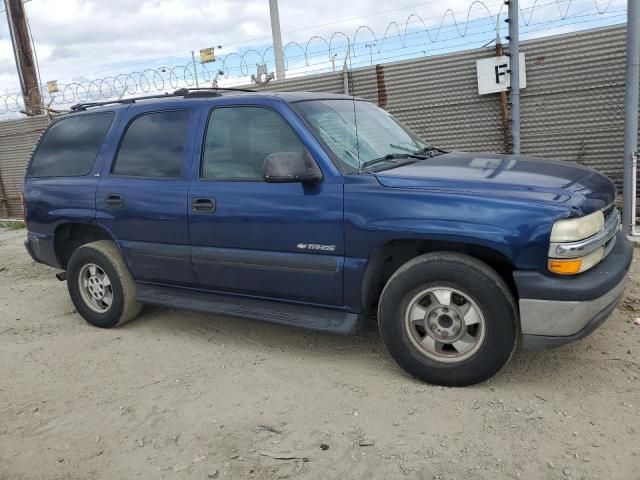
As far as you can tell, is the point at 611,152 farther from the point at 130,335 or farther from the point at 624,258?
the point at 130,335

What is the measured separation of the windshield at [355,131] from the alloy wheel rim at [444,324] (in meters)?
0.95

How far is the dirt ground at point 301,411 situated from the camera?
280 cm

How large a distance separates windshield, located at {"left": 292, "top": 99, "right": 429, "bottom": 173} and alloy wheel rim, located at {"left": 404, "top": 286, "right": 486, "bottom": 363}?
95cm

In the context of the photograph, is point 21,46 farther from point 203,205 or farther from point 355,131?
point 355,131

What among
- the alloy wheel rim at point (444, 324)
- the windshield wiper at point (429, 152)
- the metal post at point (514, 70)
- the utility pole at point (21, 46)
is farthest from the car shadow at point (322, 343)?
the utility pole at point (21, 46)

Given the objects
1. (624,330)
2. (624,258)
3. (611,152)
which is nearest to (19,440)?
(624,258)

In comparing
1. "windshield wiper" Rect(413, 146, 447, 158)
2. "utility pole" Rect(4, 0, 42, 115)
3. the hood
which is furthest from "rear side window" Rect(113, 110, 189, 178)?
"utility pole" Rect(4, 0, 42, 115)

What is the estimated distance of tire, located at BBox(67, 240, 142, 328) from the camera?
15.5ft

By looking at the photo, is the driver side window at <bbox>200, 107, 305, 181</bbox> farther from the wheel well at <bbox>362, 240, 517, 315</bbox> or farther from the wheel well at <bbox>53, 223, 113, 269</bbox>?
the wheel well at <bbox>53, 223, 113, 269</bbox>

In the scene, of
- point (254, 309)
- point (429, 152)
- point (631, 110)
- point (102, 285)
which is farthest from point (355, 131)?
point (631, 110)

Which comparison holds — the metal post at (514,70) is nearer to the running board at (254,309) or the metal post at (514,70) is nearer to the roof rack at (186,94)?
the roof rack at (186,94)

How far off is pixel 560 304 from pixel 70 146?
4.14 meters

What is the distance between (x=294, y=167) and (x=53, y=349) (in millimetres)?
2608

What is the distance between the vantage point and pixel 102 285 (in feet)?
16.1
